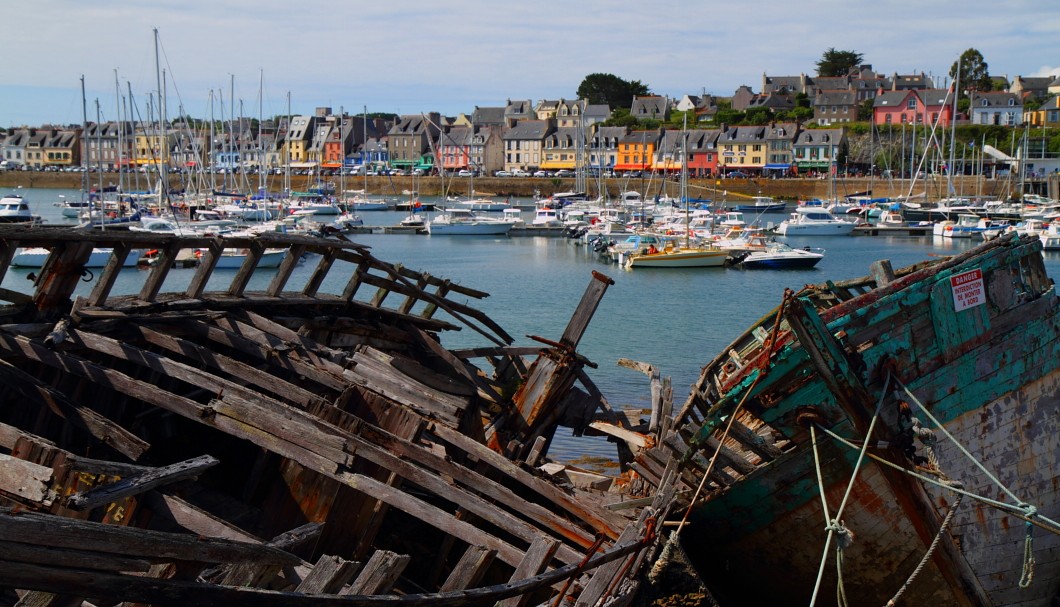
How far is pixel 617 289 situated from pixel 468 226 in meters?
34.6

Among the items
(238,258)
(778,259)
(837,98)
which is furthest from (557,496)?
(837,98)

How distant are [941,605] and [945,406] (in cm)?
203

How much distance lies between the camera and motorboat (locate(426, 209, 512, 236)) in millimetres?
83312

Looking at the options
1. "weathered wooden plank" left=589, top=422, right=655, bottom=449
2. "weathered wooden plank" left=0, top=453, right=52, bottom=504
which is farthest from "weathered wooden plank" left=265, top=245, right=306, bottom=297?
"weathered wooden plank" left=0, top=453, right=52, bottom=504

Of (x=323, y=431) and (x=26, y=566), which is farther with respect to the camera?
(x=323, y=431)

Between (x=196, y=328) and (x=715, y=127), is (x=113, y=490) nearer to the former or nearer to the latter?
(x=196, y=328)

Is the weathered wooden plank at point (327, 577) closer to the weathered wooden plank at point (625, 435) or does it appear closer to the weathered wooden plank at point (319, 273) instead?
the weathered wooden plank at point (625, 435)

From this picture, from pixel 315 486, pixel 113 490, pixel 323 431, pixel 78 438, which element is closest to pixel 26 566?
pixel 113 490

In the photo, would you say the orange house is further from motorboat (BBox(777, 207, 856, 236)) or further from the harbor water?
the harbor water

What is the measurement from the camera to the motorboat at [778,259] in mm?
58781

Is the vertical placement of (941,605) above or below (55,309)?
below

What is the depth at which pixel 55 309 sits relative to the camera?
365 inches

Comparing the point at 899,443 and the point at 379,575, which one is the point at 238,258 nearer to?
the point at 899,443

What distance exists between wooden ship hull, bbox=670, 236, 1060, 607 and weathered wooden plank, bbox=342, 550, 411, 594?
4.16 m
